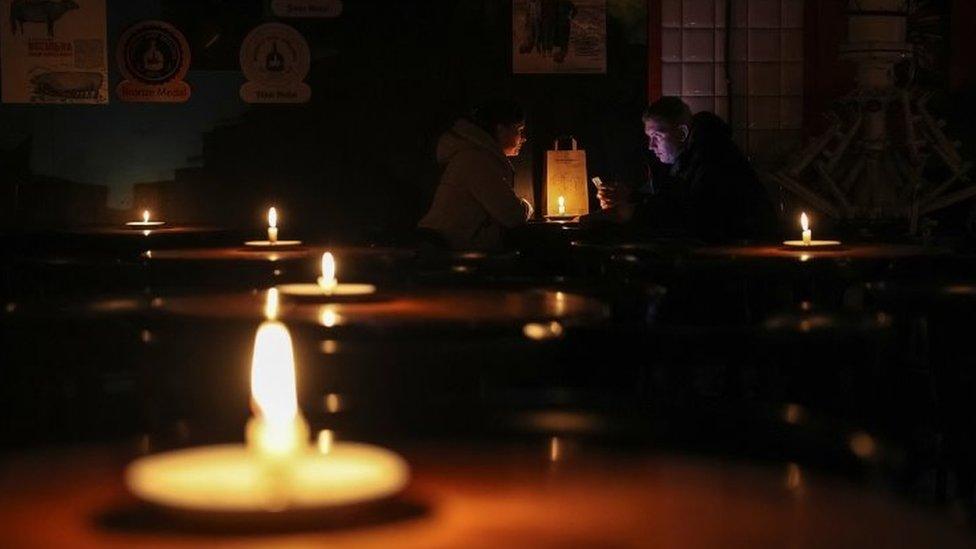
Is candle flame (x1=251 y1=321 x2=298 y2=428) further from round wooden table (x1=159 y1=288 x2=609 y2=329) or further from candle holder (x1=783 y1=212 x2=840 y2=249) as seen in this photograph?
candle holder (x1=783 y1=212 x2=840 y2=249)

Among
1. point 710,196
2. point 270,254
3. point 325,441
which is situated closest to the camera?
point 325,441

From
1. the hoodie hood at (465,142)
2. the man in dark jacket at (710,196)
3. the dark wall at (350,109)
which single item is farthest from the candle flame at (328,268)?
the dark wall at (350,109)

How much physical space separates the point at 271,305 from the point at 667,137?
4381 mm

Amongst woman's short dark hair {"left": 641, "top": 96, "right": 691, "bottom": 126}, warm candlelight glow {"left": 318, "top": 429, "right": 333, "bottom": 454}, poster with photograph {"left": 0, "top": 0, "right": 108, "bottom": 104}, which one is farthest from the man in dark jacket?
warm candlelight glow {"left": 318, "top": 429, "right": 333, "bottom": 454}

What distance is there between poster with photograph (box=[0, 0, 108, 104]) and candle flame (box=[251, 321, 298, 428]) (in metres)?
7.26

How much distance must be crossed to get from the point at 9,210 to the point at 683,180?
3706mm

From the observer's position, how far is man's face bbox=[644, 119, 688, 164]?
7441mm

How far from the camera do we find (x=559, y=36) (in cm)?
872

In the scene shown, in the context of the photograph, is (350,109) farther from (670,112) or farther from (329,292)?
(329,292)

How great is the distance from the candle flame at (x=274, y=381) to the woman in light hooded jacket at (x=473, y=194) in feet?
18.9

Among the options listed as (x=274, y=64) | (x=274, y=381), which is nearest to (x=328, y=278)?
(x=274, y=381)

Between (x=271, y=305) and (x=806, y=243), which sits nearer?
(x=271, y=305)

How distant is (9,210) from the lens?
8.39m

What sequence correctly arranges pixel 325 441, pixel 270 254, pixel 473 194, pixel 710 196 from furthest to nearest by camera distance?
1. pixel 473 194
2. pixel 710 196
3. pixel 270 254
4. pixel 325 441
